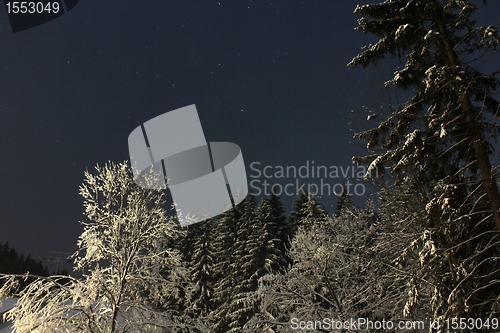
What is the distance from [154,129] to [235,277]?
1552 centimetres

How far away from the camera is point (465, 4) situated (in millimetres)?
7023

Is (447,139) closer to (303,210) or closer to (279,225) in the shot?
(303,210)

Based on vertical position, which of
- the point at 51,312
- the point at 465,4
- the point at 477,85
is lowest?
the point at 51,312

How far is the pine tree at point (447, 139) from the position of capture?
674cm

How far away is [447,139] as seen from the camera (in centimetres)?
680

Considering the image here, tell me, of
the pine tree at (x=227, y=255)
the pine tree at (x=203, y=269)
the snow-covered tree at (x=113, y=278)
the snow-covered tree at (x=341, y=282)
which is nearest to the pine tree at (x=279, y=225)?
the pine tree at (x=227, y=255)

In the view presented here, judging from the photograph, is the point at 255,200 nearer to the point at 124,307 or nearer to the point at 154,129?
the point at 154,129

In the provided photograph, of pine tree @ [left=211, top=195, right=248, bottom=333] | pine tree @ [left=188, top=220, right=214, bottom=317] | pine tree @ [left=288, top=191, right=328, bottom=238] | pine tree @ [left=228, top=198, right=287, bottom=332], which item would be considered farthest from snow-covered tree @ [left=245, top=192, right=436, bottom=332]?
pine tree @ [left=188, top=220, right=214, bottom=317]

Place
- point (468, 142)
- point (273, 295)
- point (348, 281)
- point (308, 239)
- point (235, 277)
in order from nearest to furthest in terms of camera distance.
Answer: point (468, 142), point (273, 295), point (348, 281), point (308, 239), point (235, 277)

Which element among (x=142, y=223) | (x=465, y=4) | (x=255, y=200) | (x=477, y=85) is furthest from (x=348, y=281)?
(x=255, y=200)

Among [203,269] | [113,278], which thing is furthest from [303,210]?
[113,278]

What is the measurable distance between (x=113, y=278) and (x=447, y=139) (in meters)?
11.0

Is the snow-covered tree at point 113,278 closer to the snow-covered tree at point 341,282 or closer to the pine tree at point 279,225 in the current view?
the snow-covered tree at point 341,282

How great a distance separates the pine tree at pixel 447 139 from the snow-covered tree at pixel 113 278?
771cm
